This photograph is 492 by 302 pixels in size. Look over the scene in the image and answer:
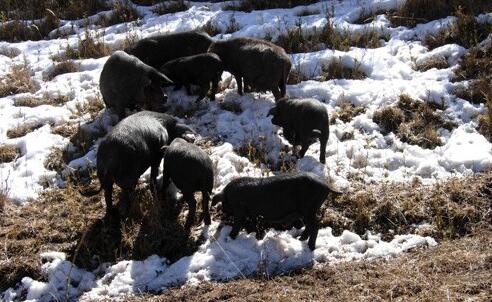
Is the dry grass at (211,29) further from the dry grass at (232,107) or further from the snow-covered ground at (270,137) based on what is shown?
the dry grass at (232,107)

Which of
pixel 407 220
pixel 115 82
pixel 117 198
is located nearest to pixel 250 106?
pixel 115 82

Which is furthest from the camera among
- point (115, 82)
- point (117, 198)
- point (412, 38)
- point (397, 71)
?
point (412, 38)

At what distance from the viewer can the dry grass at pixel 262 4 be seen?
1194 centimetres

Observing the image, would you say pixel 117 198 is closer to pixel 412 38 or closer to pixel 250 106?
pixel 250 106

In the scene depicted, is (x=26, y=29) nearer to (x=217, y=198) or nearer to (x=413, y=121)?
(x=217, y=198)

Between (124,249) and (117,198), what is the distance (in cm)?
95

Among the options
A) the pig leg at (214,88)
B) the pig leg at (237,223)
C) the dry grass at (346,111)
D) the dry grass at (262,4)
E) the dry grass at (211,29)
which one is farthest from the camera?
the dry grass at (262,4)

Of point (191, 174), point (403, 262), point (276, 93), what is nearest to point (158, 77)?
point (276, 93)

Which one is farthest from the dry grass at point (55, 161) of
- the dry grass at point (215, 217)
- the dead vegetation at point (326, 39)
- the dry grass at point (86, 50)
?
the dead vegetation at point (326, 39)

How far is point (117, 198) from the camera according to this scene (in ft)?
23.4

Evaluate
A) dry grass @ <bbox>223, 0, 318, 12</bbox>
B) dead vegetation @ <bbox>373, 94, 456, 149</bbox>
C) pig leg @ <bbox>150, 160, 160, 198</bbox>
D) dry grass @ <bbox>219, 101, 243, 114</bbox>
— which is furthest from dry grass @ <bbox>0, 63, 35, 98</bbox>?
dead vegetation @ <bbox>373, 94, 456, 149</bbox>

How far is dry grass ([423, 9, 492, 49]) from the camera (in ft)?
32.1

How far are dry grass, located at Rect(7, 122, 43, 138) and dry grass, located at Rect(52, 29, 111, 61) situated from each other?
2.15 metres

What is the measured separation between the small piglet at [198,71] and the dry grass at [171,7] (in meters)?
3.49
